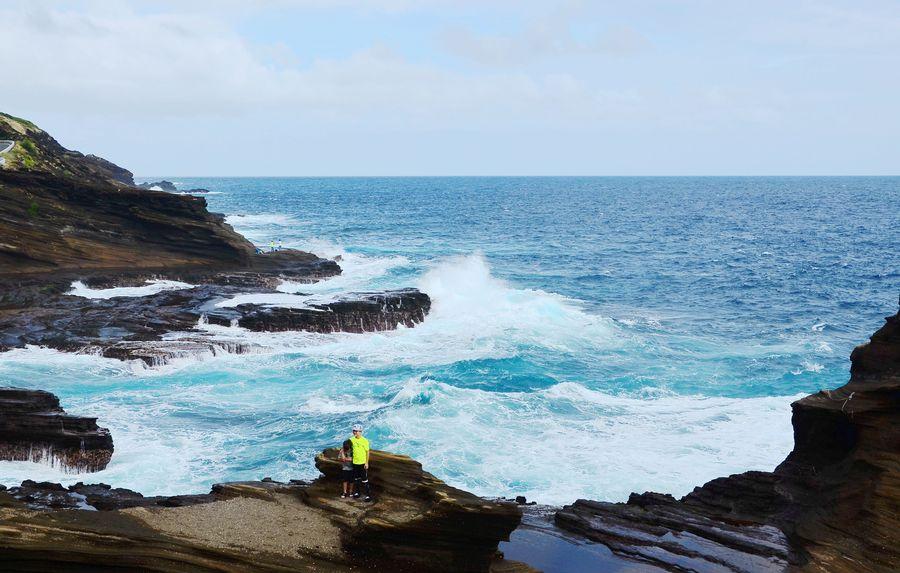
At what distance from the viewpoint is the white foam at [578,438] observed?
21.0 meters

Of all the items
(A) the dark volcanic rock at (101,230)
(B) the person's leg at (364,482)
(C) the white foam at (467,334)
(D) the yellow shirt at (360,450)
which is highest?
(A) the dark volcanic rock at (101,230)

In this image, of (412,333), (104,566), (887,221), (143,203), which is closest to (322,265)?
(143,203)

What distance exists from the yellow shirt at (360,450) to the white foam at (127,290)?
93.2 feet

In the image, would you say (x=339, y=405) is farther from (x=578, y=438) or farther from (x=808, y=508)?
(x=808, y=508)

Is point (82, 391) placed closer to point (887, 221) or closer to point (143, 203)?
point (143, 203)

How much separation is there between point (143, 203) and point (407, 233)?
47.3m

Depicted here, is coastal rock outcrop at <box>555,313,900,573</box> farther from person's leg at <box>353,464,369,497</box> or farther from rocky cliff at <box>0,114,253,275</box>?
rocky cliff at <box>0,114,253,275</box>

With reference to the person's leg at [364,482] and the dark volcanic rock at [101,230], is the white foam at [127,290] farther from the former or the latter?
the person's leg at [364,482]

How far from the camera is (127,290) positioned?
40.5m

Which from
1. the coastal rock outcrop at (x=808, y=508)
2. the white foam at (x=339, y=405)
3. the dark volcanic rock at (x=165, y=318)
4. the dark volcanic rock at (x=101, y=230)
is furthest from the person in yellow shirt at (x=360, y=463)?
the dark volcanic rock at (x=101, y=230)

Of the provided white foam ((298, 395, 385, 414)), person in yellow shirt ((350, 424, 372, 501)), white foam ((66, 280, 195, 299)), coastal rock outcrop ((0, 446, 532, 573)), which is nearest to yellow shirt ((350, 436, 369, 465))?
person in yellow shirt ((350, 424, 372, 501))

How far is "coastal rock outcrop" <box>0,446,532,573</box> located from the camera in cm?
1188

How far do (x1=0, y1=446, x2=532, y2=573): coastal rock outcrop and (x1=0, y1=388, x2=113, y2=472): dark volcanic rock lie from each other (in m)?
6.01

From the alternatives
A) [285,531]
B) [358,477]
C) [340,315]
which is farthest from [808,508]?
[340,315]
